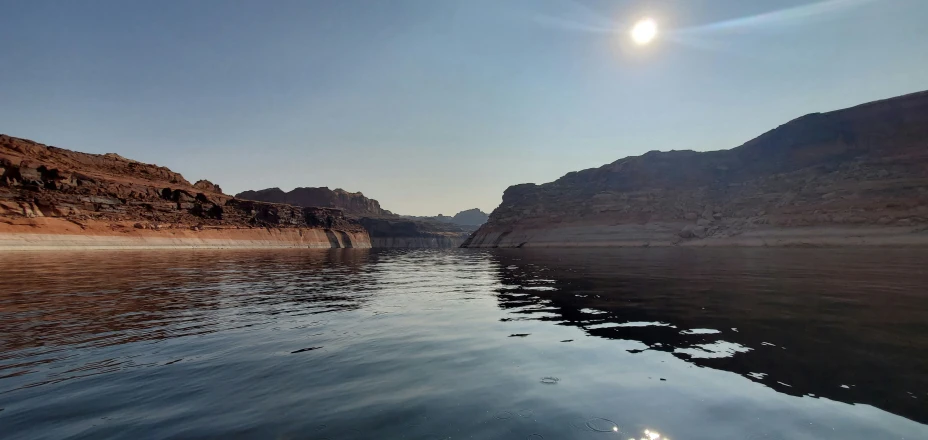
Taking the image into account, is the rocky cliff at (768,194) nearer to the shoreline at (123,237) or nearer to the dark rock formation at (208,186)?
the shoreline at (123,237)

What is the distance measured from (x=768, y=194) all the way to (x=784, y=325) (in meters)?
74.7

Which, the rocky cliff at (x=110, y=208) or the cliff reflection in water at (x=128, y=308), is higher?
the rocky cliff at (x=110, y=208)

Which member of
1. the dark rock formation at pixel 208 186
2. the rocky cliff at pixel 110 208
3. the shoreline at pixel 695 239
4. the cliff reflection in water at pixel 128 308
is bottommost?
the cliff reflection in water at pixel 128 308

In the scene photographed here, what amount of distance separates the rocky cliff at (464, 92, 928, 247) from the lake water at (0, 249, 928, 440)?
53.9m

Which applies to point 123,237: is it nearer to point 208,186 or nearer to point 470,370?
point 208,186

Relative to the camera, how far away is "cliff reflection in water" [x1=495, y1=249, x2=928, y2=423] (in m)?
5.18

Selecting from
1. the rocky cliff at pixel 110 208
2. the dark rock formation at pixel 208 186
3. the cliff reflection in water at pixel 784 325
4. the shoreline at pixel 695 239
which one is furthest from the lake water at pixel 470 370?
the dark rock formation at pixel 208 186

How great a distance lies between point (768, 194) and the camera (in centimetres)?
6794

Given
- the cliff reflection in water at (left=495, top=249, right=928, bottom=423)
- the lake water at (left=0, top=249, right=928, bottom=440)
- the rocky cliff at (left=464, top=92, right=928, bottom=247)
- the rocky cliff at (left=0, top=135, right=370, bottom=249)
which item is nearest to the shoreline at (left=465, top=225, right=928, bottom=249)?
the rocky cliff at (left=464, top=92, right=928, bottom=247)

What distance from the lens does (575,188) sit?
4296 inches

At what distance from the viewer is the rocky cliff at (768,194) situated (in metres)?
51.7

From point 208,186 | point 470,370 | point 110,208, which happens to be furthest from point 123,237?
point 470,370

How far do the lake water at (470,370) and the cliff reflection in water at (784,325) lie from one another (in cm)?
5

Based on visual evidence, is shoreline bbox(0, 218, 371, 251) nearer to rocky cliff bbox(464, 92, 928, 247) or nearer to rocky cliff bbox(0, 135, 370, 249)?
rocky cliff bbox(0, 135, 370, 249)
